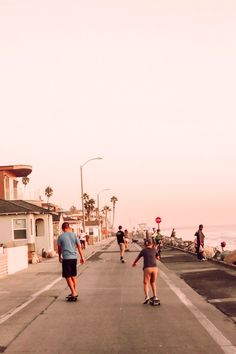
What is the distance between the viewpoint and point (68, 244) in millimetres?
13141

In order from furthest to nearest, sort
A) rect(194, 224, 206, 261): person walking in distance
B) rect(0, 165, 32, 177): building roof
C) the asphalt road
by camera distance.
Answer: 1. rect(0, 165, 32, 177): building roof
2. rect(194, 224, 206, 261): person walking in distance
3. the asphalt road

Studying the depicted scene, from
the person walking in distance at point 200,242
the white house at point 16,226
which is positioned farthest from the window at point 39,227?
the person walking in distance at point 200,242

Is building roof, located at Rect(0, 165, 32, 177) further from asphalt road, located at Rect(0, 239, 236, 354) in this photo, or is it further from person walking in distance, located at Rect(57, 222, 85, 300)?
person walking in distance, located at Rect(57, 222, 85, 300)

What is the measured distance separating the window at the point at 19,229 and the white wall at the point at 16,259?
892cm

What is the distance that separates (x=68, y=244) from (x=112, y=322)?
349cm

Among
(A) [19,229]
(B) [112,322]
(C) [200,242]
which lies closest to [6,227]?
(A) [19,229]

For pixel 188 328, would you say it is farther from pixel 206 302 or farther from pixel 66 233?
pixel 66 233

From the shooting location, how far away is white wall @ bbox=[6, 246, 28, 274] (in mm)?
23416

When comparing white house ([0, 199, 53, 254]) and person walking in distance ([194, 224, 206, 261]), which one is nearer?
person walking in distance ([194, 224, 206, 261])

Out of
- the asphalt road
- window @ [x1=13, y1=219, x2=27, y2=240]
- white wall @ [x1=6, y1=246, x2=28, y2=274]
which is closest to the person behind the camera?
the asphalt road

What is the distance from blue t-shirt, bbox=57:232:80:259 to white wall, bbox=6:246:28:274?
1059cm

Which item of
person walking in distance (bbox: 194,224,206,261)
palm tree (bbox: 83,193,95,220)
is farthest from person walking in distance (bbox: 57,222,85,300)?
palm tree (bbox: 83,193,95,220)

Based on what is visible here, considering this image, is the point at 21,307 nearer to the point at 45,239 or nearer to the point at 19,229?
the point at 19,229

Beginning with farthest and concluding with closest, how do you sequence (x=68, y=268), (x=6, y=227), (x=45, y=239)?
1. (x=45, y=239)
2. (x=6, y=227)
3. (x=68, y=268)
